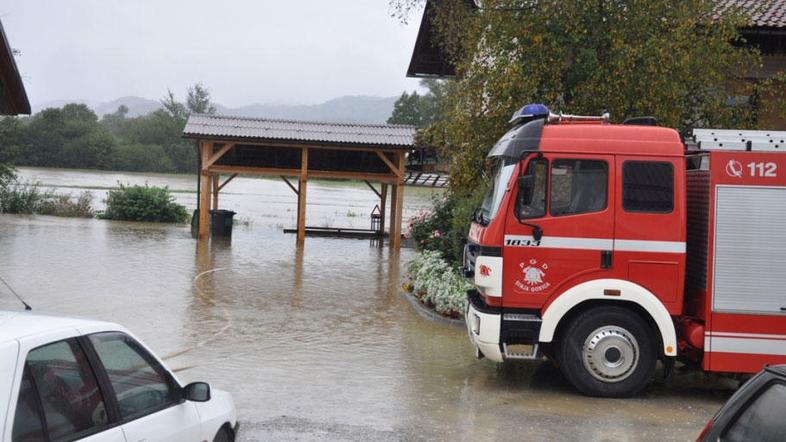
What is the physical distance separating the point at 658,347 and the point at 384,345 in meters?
4.37

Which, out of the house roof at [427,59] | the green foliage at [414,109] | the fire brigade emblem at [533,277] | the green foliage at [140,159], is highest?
the green foliage at [414,109]

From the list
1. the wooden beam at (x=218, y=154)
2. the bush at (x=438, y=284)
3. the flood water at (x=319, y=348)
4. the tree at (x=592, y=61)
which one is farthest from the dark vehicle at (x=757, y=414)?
the wooden beam at (x=218, y=154)

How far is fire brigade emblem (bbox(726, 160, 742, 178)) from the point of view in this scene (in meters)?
9.68

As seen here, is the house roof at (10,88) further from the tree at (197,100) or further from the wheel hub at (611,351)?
the tree at (197,100)

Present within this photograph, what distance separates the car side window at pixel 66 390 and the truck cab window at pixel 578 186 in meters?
6.33

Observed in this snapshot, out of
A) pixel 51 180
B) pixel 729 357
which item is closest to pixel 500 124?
pixel 729 357

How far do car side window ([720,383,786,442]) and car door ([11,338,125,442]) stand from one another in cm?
311

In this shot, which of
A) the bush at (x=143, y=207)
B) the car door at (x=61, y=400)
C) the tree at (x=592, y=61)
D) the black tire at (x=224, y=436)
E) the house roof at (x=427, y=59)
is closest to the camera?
the car door at (x=61, y=400)

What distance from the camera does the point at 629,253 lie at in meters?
9.88

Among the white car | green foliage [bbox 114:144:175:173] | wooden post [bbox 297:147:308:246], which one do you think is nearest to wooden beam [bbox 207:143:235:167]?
wooden post [bbox 297:147:308:246]

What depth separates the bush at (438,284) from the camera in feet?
49.3

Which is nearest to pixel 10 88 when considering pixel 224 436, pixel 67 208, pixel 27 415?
pixel 224 436

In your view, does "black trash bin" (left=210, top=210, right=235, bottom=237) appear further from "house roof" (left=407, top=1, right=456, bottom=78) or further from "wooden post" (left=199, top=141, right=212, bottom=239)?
"house roof" (left=407, top=1, right=456, bottom=78)

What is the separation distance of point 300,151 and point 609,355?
2102 cm
